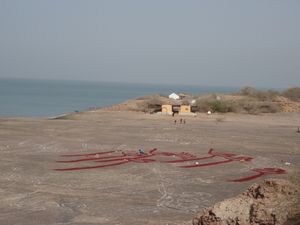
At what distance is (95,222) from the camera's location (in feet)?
42.1

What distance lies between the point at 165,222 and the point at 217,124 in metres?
28.8

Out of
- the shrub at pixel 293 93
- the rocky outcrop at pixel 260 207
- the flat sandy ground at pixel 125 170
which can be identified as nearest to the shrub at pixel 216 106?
the flat sandy ground at pixel 125 170

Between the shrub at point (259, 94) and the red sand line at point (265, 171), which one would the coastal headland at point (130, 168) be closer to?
the red sand line at point (265, 171)

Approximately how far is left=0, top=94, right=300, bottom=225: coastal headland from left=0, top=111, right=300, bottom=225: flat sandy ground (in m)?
0.03

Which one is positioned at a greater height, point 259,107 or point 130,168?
point 259,107

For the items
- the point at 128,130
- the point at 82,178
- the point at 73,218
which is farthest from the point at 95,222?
the point at 128,130

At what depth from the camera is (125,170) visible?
20531 millimetres

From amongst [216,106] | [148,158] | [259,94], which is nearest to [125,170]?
[148,158]

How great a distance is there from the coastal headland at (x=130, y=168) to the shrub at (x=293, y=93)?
2961 cm

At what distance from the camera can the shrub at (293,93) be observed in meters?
68.5

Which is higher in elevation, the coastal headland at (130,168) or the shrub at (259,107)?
the shrub at (259,107)

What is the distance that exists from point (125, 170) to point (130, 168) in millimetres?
475

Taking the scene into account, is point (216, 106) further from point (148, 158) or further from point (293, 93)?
point (148, 158)

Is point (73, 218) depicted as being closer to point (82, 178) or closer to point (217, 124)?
point (82, 178)
